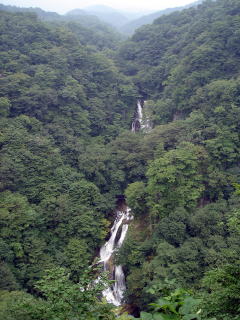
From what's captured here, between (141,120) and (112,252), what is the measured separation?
51.7ft

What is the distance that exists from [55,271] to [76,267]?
10.5m

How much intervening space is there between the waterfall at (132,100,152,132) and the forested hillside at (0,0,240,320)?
2.79ft

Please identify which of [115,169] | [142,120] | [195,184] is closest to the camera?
[195,184]

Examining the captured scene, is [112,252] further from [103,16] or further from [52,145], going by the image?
[103,16]

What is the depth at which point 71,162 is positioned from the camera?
21266 millimetres

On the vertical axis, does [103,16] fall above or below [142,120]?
above

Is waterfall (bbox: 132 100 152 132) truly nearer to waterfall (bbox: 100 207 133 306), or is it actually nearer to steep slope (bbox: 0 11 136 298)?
steep slope (bbox: 0 11 136 298)

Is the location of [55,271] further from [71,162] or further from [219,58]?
[219,58]

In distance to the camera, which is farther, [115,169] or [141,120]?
[141,120]

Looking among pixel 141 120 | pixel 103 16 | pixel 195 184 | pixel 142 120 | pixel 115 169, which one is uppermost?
pixel 103 16

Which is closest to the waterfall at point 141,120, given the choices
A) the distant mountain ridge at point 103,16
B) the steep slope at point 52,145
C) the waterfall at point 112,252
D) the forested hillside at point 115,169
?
the forested hillside at point 115,169

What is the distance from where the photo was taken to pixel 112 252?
17.1 meters

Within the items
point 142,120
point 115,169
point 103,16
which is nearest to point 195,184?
point 115,169

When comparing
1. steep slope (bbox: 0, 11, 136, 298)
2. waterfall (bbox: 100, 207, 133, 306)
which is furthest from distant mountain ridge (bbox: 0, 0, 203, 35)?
waterfall (bbox: 100, 207, 133, 306)
